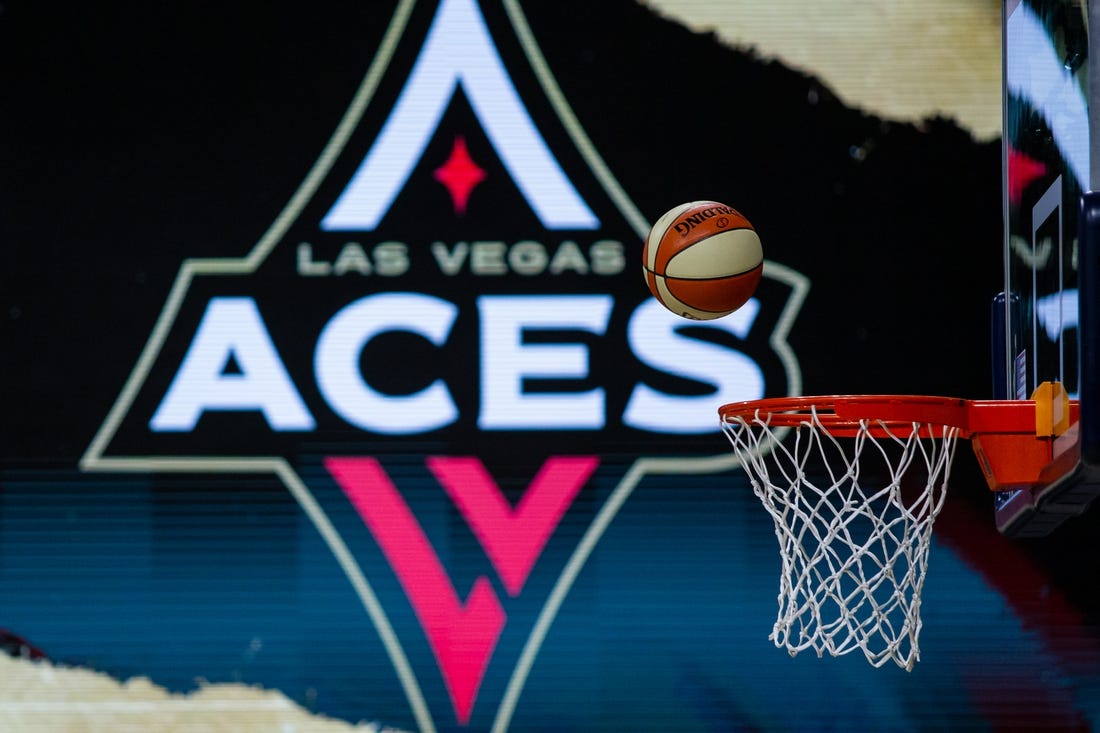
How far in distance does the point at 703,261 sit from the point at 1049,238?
2.61 feet

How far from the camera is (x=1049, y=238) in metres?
3.11

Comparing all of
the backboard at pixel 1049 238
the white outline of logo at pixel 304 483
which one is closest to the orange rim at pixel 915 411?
the backboard at pixel 1049 238

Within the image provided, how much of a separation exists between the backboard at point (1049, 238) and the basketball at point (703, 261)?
664 mm

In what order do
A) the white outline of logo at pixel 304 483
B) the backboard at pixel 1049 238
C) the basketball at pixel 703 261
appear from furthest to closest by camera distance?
the white outline of logo at pixel 304 483, the basketball at pixel 703 261, the backboard at pixel 1049 238

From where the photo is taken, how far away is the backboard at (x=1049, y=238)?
2.52m

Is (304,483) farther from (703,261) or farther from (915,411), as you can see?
(915,411)

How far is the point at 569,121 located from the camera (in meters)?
4.77

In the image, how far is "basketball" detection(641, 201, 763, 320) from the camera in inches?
131

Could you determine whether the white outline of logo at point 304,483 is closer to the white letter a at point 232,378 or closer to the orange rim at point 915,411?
the white letter a at point 232,378

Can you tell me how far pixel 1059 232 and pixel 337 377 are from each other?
8.34ft

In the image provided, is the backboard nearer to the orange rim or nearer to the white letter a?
the orange rim

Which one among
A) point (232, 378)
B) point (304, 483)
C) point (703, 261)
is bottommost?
point (304, 483)

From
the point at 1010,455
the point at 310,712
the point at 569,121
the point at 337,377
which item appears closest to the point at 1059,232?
the point at 1010,455

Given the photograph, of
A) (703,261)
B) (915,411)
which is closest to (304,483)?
(703,261)
